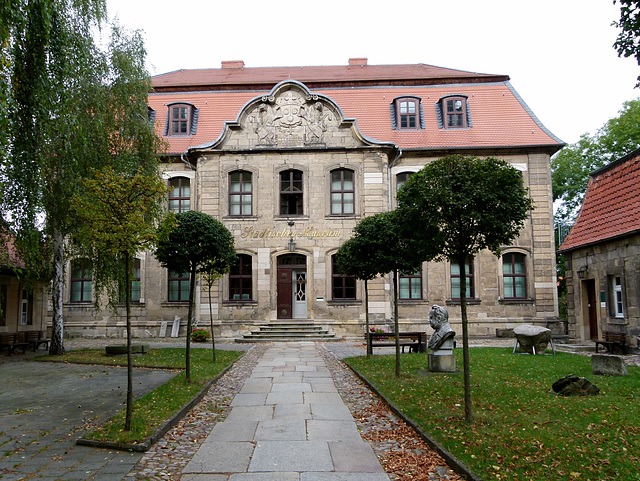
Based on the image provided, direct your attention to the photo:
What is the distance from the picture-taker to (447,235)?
7230 millimetres

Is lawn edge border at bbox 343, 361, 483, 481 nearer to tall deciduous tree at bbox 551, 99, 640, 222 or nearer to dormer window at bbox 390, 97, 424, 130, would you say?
dormer window at bbox 390, 97, 424, 130

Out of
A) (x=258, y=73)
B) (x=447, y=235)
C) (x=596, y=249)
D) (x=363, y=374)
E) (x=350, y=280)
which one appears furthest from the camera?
(x=258, y=73)

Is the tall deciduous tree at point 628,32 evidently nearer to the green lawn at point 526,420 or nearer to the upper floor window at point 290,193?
the green lawn at point 526,420

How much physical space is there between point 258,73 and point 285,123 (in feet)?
26.8

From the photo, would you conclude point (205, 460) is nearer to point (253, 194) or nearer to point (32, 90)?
point (32, 90)

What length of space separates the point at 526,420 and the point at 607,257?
1203cm

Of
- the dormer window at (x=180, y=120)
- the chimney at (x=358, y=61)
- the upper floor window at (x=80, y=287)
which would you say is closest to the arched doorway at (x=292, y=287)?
the dormer window at (x=180, y=120)

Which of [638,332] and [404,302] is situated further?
[404,302]

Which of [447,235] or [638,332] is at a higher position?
[447,235]

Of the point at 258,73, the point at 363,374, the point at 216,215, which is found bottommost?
the point at 363,374

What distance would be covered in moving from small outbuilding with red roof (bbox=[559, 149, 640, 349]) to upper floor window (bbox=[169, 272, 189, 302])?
1592 cm

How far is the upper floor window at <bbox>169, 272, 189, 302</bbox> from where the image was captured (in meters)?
23.4

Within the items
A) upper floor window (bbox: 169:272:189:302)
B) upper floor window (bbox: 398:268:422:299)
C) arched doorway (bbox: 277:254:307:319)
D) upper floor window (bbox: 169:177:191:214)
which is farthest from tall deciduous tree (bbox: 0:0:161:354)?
upper floor window (bbox: 398:268:422:299)

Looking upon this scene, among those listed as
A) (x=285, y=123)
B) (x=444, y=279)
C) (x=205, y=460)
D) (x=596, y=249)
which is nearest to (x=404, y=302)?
(x=444, y=279)
